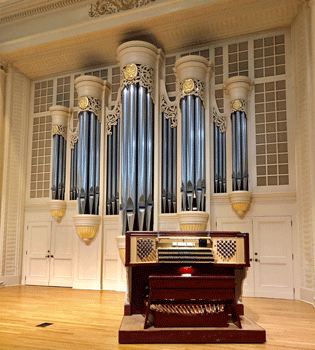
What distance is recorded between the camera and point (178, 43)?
747 cm

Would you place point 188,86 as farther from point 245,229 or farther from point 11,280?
point 11,280

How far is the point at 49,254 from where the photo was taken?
26.5 feet

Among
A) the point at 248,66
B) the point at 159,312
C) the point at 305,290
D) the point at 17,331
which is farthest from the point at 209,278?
the point at 248,66

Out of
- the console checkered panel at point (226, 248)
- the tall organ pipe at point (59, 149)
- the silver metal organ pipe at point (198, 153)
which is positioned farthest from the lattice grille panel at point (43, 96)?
the console checkered panel at point (226, 248)

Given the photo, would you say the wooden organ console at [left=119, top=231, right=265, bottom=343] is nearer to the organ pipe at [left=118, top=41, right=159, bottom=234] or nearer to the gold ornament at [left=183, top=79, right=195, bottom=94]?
the organ pipe at [left=118, top=41, right=159, bottom=234]

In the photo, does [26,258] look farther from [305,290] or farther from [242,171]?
[305,290]

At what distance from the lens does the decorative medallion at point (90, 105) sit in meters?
7.64

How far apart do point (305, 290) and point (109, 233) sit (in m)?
3.54

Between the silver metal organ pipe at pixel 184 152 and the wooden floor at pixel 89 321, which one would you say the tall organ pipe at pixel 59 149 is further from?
the silver metal organ pipe at pixel 184 152

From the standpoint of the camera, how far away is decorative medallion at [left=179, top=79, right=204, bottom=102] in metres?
6.92

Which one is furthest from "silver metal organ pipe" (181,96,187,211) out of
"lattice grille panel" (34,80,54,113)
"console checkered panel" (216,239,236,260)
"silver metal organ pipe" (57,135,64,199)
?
"lattice grille panel" (34,80,54,113)

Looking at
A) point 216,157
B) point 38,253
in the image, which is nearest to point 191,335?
point 216,157

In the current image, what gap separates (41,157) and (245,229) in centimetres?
457

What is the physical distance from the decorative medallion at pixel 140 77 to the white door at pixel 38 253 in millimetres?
3345
